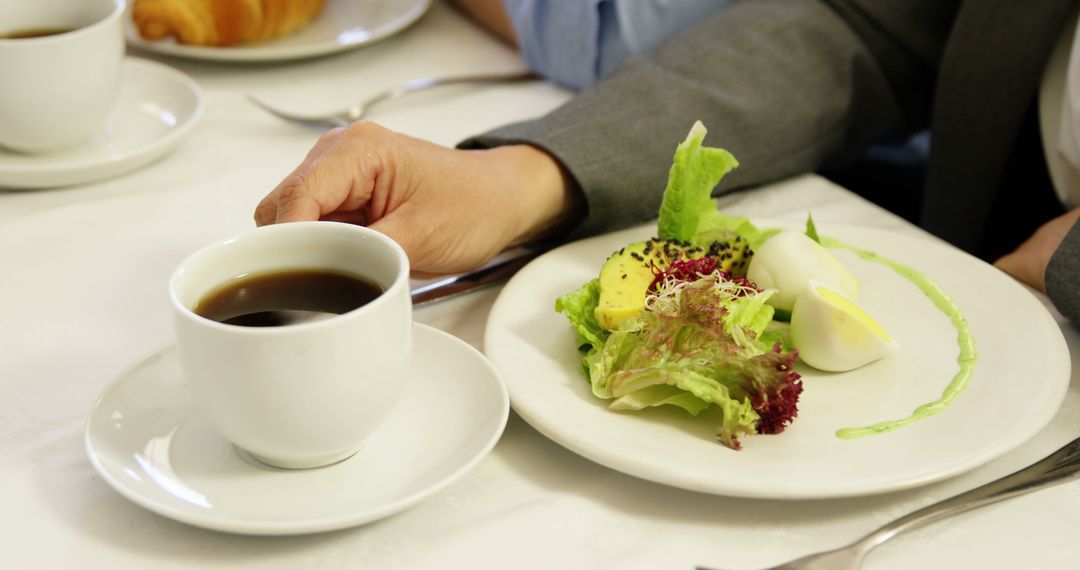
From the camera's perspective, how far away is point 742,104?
3.66 ft

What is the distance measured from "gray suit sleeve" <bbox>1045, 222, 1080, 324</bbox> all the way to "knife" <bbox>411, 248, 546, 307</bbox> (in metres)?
0.45

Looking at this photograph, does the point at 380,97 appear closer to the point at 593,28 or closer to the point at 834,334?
the point at 593,28

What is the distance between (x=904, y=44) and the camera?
48.8 inches

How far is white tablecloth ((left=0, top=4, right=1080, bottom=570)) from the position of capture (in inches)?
24.7

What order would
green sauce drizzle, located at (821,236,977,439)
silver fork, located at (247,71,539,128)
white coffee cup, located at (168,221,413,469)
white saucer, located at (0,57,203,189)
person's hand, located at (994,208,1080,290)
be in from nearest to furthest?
1. white coffee cup, located at (168,221,413,469)
2. green sauce drizzle, located at (821,236,977,439)
3. person's hand, located at (994,208,1080,290)
4. white saucer, located at (0,57,203,189)
5. silver fork, located at (247,71,539,128)

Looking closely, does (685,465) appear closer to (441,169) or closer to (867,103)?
(441,169)

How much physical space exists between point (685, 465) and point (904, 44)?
0.80 meters

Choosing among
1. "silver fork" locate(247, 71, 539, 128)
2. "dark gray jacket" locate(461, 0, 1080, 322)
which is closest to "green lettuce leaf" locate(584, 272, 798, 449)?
"dark gray jacket" locate(461, 0, 1080, 322)

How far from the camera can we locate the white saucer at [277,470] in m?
0.61

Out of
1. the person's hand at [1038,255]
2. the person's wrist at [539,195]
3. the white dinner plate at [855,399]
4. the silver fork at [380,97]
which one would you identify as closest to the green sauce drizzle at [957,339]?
the white dinner plate at [855,399]

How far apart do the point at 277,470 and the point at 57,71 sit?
59cm

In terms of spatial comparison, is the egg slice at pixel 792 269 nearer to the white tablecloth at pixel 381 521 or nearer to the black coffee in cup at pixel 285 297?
the white tablecloth at pixel 381 521

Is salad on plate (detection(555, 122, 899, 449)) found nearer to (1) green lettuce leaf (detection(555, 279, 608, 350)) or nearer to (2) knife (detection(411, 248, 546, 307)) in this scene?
(1) green lettuce leaf (detection(555, 279, 608, 350))

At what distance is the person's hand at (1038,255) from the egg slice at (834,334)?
24 centimetres
